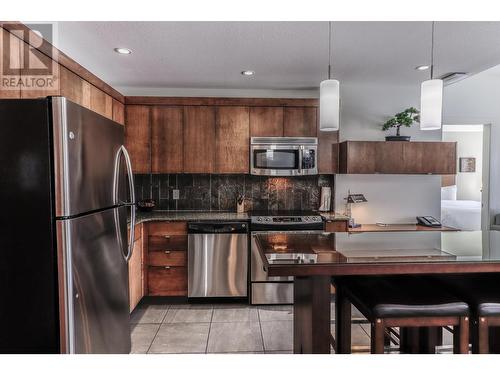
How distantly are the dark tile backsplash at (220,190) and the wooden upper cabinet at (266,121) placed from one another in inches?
23.6

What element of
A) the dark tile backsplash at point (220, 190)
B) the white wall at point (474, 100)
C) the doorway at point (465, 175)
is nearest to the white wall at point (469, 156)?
the doorway at point (465, 175)

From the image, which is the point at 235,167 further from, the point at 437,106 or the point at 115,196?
the point at 437,106

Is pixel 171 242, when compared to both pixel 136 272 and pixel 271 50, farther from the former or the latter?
pixel 271 50

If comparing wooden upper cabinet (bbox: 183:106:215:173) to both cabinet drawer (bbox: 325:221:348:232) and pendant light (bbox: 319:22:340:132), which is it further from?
pendant light (bbox: 319:22:340:132)

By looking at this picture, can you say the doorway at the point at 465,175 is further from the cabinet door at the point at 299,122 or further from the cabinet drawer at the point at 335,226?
the cabinet door at the point at 299,122

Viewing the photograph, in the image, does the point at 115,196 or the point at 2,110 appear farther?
the point at 115,196

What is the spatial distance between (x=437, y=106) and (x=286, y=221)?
5.99 feet

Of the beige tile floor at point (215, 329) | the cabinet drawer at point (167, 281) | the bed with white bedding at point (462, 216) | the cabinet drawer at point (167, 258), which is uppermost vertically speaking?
the bed with white bedding at point (462, 216)

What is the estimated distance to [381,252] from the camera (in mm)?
1697

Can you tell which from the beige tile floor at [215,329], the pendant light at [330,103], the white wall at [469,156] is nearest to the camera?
the pendant light at [330,103]

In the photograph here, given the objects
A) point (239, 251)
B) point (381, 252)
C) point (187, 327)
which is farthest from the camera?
point (239, 251)

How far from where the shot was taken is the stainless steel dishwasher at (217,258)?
3.27 meters

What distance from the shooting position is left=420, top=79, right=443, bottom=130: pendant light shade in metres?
1.93
